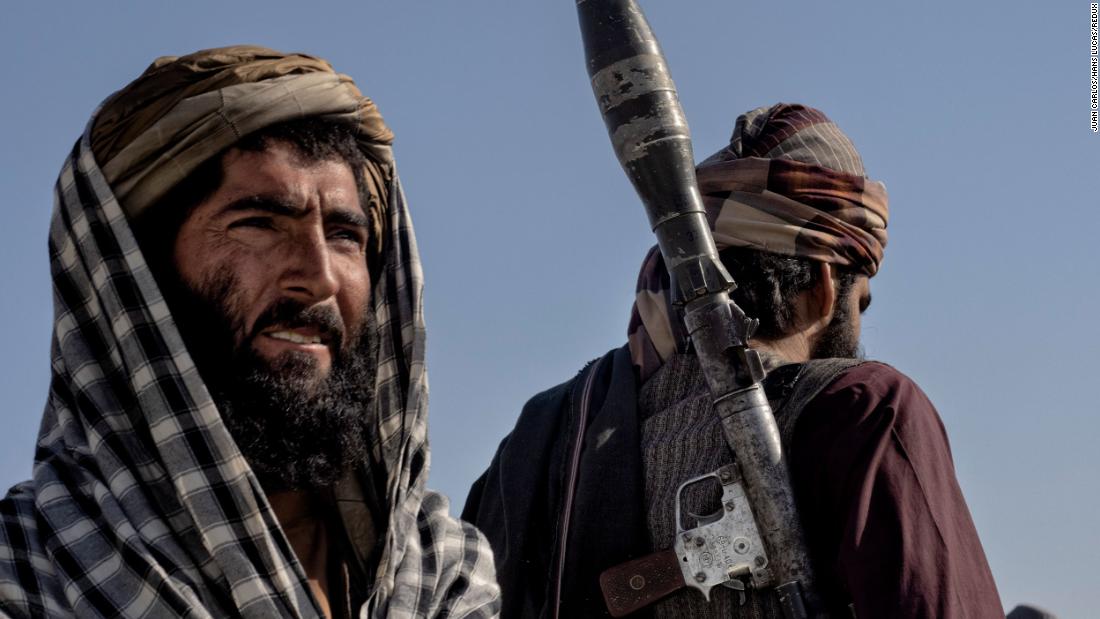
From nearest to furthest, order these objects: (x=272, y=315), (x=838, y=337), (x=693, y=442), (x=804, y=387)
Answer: (x=272, y=315) → (x=804, y=387) → (x=693, y=442) → (x=838, y=337)

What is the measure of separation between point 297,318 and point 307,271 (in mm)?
106

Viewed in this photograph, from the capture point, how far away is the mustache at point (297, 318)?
3.96 metres

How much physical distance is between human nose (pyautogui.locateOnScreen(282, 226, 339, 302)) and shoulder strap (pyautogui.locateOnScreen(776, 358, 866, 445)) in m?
1.25

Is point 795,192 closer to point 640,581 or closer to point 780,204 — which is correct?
point 780,204

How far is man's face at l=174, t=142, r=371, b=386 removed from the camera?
3.98m

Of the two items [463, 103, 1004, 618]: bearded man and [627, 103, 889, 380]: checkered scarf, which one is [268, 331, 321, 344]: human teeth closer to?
[463, 103, 1004, 618]: bearded man

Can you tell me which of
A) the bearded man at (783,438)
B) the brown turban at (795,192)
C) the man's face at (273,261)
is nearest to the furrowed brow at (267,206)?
the man's face at (273,261)

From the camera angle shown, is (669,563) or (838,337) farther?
(838,337)

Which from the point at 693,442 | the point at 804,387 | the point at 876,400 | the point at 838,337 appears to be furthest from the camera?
the point at 838,337

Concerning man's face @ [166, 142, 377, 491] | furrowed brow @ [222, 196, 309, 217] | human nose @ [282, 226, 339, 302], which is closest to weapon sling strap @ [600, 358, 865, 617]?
man's face @ [166, 142, 377, 491]

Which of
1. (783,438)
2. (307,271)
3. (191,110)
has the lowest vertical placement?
(783,438)

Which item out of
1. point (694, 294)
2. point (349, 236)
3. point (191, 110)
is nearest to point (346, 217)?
point (349, 236)

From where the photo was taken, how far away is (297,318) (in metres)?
3.98

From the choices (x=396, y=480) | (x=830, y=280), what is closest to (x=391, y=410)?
(x=396, y=480)
